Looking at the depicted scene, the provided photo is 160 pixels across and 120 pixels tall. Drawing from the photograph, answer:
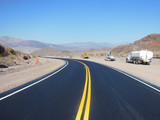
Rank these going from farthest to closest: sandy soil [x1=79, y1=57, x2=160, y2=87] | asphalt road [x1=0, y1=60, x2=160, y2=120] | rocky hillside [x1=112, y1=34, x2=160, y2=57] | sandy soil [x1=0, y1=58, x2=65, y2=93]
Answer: rocky hillside [x1=112, y1=34, x2=160, y2=57] < sandy soil [x1=79, y1=57, x2=160, y2=87] < sandy soil [x1=0, y1=58, x2=65, y2=93] < asphalt road [x1=0, y1=60, x2=160, y2=120]

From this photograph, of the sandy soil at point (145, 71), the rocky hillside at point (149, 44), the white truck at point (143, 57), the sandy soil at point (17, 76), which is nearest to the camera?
the sandy soil at point (17, 76)

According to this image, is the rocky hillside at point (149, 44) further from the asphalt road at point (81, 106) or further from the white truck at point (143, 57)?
the asphalt road at point (81, 106)

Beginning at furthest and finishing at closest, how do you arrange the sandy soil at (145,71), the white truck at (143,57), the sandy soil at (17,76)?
the white truck at (143,57), the sandy soil at (145,71), the sandy soil at (17,76)

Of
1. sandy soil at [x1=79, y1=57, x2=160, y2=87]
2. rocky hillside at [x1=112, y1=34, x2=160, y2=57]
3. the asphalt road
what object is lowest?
sandy soil at [x1=79, y1=57, x2=160, y2=87]

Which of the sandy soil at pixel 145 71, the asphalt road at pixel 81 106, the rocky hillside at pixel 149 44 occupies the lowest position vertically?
the sandy soil at pixel 145 71

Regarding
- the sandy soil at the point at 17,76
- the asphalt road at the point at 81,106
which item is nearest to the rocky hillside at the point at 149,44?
the sandy soil at the point at 17,76

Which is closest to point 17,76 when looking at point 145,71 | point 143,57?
point 145,71

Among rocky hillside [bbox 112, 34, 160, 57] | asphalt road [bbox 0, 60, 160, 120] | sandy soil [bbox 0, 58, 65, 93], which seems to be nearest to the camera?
asphalt road [bbox 0, 60, 160, 120]

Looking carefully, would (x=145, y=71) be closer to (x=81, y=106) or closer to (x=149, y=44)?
(x=81, y=106)

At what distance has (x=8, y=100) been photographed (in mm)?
7727

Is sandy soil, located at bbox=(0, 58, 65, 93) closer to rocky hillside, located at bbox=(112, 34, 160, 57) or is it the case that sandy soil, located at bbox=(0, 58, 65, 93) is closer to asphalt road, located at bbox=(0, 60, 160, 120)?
asphalt road, located at bbox=(0, 60, 160, 120)

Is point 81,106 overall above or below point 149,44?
below

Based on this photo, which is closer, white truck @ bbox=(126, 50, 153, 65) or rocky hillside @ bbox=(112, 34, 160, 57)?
white truck @ bbox=(126, 50, 153, 65)

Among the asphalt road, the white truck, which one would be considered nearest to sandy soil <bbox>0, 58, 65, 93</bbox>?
the asphalt road
